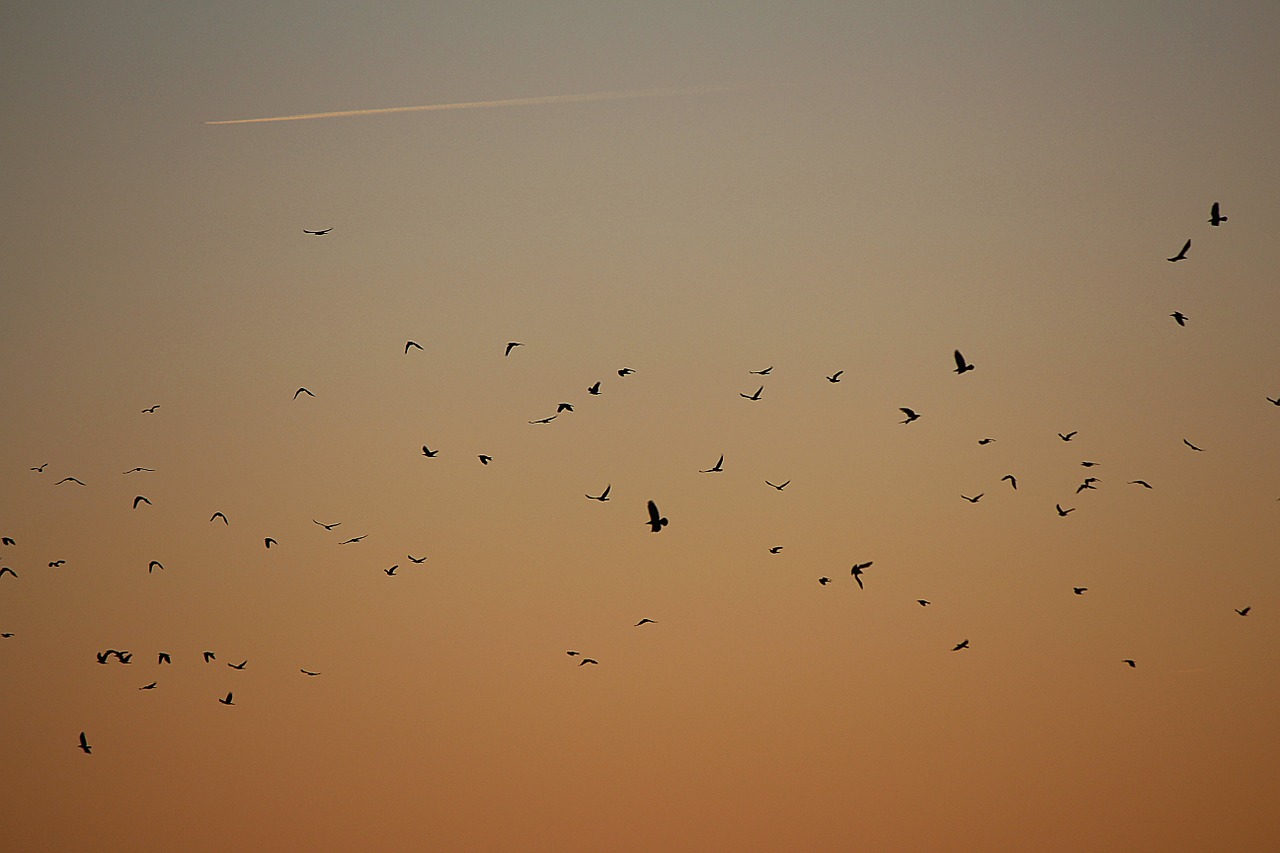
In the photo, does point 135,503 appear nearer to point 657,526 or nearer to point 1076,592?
point 657,526

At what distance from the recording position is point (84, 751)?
210 ft

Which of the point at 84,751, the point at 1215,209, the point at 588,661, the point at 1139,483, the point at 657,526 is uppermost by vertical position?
the point at 1215,209

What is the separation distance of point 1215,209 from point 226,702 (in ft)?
141

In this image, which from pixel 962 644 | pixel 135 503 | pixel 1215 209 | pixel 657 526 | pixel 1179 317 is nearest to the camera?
pixel 657 526

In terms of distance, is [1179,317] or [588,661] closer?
[1179,317]

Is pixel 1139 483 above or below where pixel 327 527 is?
above

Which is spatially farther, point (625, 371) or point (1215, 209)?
point (625, 371)

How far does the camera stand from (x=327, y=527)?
60.2 m

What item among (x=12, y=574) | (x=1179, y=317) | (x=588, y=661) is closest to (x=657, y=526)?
(x=1179, y=317)

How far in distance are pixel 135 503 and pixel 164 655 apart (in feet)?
20.8

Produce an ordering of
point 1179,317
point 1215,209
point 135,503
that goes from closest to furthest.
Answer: point 1215,209
point 1179,317
point 135,503

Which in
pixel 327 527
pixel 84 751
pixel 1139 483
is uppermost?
pixel 1139 483

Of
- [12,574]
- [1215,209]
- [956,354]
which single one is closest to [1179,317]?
[1215,209]

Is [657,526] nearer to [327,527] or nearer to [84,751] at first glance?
[327,527]
